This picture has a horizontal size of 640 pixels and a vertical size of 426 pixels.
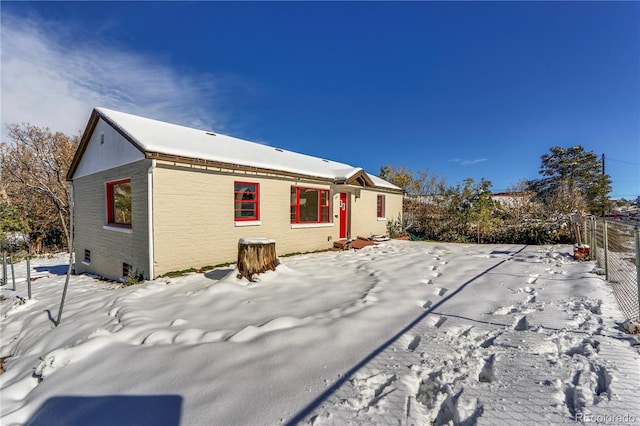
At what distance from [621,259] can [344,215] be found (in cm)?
909

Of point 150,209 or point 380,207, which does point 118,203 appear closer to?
point 150,209

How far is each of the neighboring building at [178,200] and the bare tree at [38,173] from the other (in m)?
8.94

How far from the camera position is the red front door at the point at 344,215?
13.2m

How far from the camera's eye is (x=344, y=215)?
43.9ft

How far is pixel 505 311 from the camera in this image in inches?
169

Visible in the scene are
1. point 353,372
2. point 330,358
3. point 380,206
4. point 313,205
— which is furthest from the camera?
point 380,206

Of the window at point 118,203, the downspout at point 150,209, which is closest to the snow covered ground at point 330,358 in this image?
the downspout at point 150,209

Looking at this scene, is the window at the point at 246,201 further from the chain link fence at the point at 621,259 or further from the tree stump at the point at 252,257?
the chain link fence at the point at 621,259

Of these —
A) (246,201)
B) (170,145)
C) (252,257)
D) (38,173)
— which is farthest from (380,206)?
(38,173)

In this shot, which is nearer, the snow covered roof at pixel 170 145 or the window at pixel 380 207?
the snow covered roof at pixel 170 145

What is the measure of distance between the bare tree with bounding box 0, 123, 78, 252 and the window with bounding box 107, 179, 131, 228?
40.9 feet

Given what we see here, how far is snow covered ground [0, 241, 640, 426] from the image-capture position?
2246 mm

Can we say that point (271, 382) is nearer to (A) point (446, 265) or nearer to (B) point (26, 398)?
(B) point (26, 398)

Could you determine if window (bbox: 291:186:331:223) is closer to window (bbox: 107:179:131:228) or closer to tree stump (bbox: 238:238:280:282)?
tree stump (bbox: 238:238:280:282)
